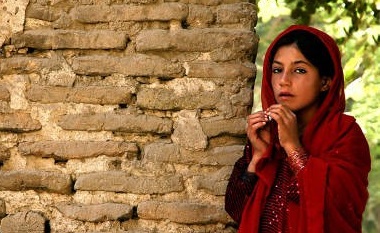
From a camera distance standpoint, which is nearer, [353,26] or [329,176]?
[329,176]

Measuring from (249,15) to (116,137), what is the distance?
70cm

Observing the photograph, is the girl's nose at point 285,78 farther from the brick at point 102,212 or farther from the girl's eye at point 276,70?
the brick at point 102,212

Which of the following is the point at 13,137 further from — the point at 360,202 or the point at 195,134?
the point at 360,202

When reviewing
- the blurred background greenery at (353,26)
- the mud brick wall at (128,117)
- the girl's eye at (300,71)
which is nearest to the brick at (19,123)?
the mud brick wall at (128,117)

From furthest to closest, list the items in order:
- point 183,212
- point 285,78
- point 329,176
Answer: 1. point 183,212
2. point 285,78
3. point 329,176

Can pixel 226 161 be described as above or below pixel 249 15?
below

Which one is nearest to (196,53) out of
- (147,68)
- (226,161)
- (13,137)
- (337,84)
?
(147,68)

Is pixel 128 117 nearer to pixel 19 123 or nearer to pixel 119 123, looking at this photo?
pixel 119 123

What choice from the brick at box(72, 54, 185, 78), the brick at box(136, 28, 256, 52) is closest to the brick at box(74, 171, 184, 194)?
the brick at box(72, 54, 185, 78)

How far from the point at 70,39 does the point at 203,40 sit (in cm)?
52

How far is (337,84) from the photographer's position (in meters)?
2.53

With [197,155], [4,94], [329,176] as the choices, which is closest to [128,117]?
[197,155]

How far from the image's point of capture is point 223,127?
2848 millimetres

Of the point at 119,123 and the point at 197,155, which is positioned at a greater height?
the point at 119,123
